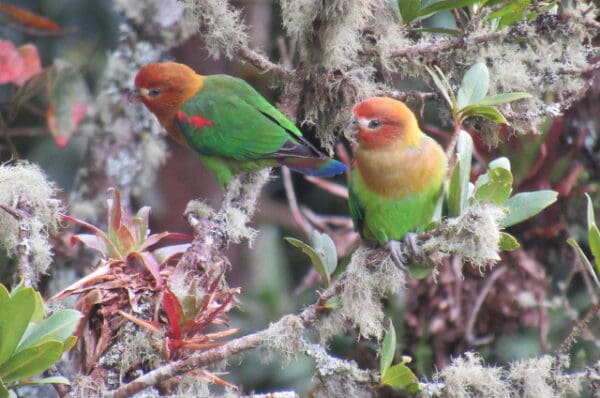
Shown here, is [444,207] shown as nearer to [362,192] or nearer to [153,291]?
[362,192]

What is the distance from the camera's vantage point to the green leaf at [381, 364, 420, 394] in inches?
59.9

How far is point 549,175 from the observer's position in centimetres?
278

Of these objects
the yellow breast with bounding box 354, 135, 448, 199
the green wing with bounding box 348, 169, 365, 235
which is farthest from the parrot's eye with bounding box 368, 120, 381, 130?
the green wing with bounding box 348, 169, 365, 235

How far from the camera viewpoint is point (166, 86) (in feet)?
7.90

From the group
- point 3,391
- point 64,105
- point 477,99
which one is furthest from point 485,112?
point 64,105

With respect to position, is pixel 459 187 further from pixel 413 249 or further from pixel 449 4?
pixel 449 4


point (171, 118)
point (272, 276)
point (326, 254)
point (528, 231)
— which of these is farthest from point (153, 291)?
point (272, 276)

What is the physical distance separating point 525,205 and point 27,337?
958 mm

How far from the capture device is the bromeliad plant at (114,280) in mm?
1616

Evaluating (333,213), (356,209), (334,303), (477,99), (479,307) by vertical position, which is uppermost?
(477,99)

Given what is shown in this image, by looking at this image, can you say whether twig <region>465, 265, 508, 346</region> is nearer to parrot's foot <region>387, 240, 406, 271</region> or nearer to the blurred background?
the blurred background

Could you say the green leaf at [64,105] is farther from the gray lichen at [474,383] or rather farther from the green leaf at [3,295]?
the gray lichen at [474,383]

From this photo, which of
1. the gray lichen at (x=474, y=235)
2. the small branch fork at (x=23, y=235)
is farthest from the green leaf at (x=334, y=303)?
the small branch fork at (x=23, y=235)

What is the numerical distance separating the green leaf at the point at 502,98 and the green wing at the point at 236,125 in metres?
0.64
